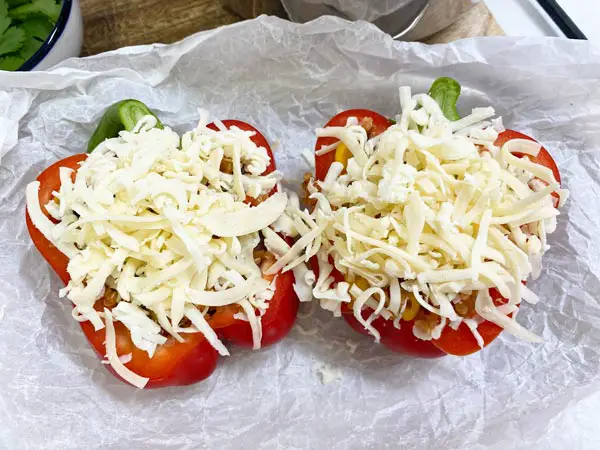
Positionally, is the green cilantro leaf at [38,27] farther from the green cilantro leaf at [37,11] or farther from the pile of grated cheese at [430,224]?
the pile of grated cheese at [430,224]

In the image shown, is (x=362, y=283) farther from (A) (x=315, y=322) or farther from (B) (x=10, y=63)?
(B) (x=10, y=63)

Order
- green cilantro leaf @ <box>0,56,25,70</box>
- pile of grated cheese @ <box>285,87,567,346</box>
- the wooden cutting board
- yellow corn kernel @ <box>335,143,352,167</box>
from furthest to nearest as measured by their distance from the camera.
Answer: the wooden cutting board → green cilantro leaf @ <box>0,56,25,70</box> → yellow corn kernel @ <box>335,143,352,167</box> → pile of grated cheese @ <box>285,87,567,346</box>

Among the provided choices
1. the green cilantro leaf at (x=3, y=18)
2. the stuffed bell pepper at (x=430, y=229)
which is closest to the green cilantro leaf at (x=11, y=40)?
the green cilantro leaf at (x=3, y=18)

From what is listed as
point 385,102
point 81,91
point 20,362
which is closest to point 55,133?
point 81,91

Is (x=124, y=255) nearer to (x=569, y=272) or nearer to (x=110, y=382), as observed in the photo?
(x=110, y=382)

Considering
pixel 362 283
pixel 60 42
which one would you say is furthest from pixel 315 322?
pixel 60 42

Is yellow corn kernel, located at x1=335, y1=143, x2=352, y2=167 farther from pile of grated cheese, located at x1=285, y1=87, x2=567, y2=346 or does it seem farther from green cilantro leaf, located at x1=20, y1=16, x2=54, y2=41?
green cilantro leaf, located at x1=20, y1=16, x2=54, y2=41

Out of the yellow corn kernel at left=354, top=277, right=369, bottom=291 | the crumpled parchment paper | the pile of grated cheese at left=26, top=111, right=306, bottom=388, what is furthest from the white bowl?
the yellow corn kernel at left=354, top=277, right=369, bottom=291
